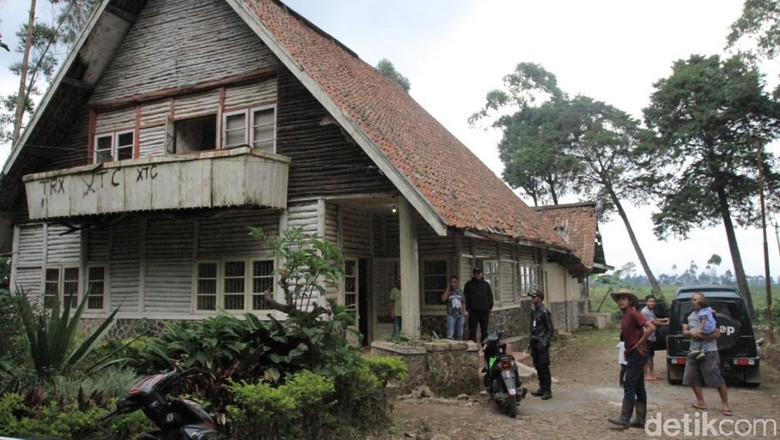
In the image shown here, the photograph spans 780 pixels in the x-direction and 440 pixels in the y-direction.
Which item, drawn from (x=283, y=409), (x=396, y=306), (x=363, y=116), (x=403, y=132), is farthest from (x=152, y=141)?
(x=283, y=409)

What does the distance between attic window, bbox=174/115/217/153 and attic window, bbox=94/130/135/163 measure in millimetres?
1396

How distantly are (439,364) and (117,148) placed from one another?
1012 centimetres

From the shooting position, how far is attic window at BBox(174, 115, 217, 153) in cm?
1406

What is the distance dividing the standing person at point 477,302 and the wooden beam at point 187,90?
20.7 feet

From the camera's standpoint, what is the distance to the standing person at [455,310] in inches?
464

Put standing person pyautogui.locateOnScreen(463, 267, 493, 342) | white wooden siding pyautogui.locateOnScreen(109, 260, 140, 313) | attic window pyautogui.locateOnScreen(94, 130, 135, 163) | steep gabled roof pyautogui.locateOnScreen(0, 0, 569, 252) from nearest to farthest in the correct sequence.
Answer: steep gabled roof pyautogui.locateOnScreen(0, 0, 569, 252) < standing person pyautogui.locateOnScreen(463, 267, 493, 342) < white wooden siding pyautogui.locateOnScreen(109, 260, 140, 313) < attic window pyautogui.locateOnScreen(94, 130, 135, 163)

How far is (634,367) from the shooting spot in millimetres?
7660

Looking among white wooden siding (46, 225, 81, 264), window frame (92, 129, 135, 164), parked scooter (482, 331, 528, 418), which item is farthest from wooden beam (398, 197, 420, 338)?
white wooden siding (46, 225, 81, 264)

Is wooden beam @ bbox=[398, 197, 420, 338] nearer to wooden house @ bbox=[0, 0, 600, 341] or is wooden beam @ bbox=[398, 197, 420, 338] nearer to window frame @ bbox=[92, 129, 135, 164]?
wooden house @ bbox=[0, 0, 600, 341]

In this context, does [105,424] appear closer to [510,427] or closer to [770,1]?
[510,427]

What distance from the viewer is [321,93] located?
1112 cm

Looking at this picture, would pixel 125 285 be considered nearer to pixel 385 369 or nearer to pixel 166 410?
pixel 385 369

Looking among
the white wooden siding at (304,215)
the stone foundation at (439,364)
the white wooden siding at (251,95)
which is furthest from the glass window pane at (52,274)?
the stone foundation at (439,364)

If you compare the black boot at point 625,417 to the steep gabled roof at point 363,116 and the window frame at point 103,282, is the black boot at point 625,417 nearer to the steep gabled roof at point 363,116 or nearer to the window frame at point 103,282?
the steep gabled roof at point 363,116
